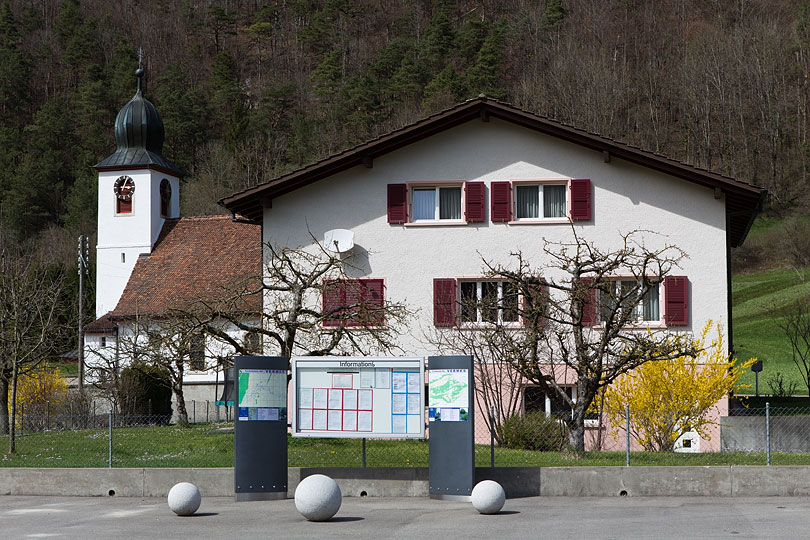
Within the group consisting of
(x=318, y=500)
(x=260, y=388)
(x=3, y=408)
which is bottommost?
(x=318, y=500)

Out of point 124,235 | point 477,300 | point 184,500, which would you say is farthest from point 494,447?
point 124,235

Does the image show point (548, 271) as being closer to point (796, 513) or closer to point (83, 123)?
point (796, 513)

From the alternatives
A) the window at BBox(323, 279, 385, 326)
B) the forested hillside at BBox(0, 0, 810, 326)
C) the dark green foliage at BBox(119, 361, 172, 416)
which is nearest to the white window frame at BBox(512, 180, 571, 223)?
the window at BBox(323, 279, 385, 326)

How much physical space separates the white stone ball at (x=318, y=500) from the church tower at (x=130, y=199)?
3778 centimetres

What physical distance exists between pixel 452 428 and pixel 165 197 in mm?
39906

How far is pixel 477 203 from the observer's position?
2564 centimetres

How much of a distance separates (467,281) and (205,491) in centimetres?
1166

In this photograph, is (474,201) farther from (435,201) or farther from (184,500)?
(184,500)

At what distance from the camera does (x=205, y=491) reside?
1529 centimetres

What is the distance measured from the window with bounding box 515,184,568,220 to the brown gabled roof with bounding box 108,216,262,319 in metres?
17.0

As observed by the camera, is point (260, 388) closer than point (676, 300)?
Yes

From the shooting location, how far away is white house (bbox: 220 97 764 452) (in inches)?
979

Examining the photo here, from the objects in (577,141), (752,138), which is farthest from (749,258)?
(577,141)

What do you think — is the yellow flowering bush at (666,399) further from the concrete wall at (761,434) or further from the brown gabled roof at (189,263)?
the brown gabled roof at (189,263)
